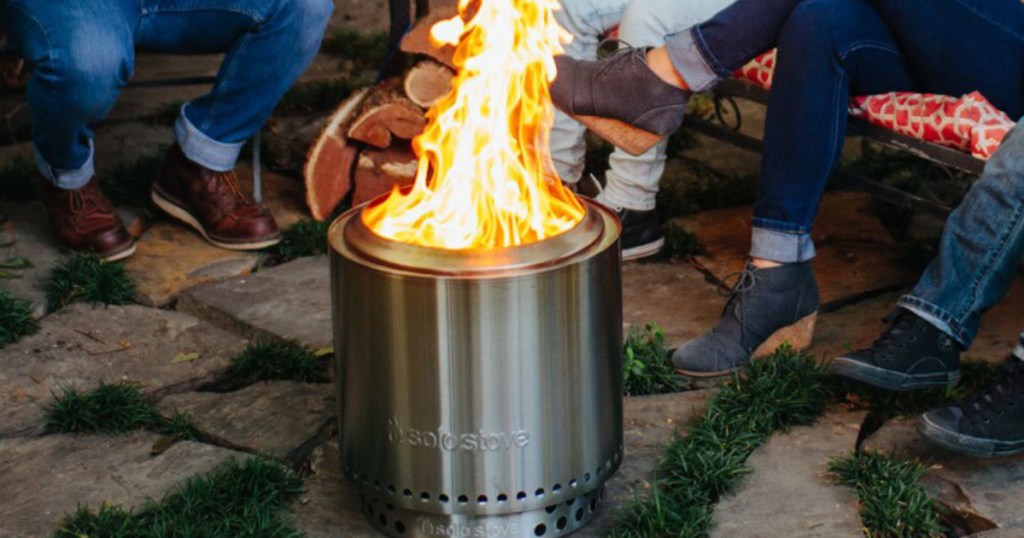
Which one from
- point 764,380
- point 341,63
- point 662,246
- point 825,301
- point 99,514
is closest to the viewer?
point 99,514

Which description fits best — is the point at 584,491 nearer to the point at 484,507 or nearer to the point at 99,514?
the point at 484,507

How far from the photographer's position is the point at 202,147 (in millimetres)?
4164

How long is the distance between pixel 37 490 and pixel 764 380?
1546mm

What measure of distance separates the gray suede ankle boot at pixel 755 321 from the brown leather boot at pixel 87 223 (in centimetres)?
166

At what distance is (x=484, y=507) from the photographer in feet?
→ 8.29

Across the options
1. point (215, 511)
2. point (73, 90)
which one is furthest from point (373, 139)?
point (215, 511)

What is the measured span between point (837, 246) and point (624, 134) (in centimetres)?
98

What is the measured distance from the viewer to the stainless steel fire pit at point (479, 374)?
2.40 m

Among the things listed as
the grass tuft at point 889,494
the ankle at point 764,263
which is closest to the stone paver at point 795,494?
the grass tuft at point 889,494

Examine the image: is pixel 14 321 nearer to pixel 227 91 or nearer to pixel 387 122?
pixel 227 91

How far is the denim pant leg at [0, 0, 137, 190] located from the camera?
365cm

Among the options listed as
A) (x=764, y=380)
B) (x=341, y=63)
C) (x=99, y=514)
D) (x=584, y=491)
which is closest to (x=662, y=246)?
(x=764, y=380)

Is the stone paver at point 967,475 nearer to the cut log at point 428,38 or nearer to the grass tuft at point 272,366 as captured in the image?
the grass tuft at point 272,366

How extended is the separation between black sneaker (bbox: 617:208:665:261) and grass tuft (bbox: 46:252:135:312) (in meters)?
1.37
